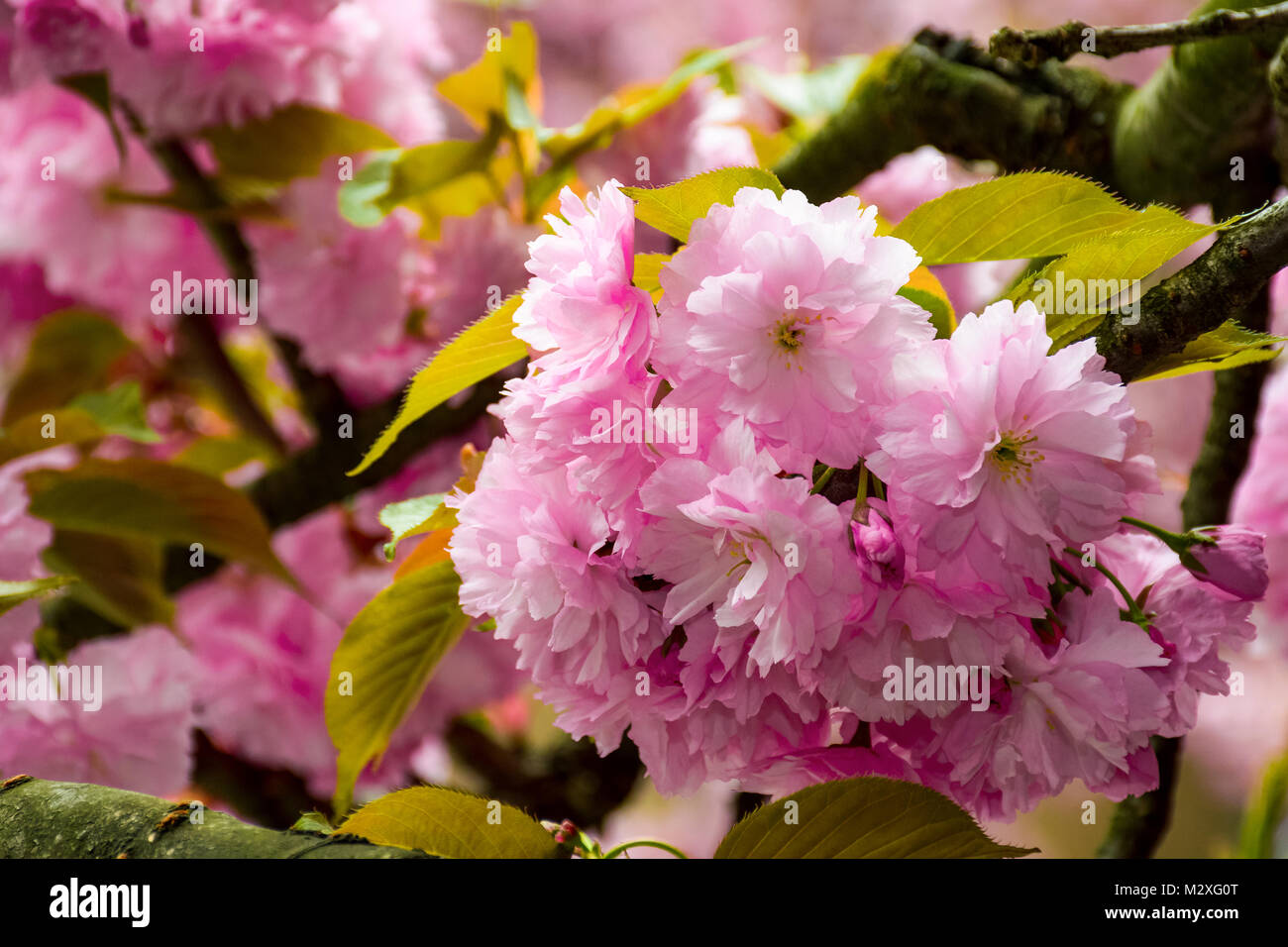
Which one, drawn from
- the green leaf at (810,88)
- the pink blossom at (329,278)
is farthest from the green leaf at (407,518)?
the green leaf at (810,88)

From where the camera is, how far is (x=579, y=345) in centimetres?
29

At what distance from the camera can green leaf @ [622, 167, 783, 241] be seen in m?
0.30

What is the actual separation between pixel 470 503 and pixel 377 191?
1.05 ft

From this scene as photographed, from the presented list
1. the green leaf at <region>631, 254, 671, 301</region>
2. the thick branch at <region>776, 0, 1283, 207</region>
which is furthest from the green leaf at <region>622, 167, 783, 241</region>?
the thick branch at <region>776, 0, 1283, 207</region>

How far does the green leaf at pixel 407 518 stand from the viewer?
1.17 feet

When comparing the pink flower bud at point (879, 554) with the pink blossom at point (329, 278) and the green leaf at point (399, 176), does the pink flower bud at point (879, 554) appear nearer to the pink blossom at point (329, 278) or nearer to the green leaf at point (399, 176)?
the green leaf at point (399, 176)

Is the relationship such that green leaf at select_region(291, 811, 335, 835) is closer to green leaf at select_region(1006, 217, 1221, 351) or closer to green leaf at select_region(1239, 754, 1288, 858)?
green leaf at select_region(1006, 217, 1221, 351)

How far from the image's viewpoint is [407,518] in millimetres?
375

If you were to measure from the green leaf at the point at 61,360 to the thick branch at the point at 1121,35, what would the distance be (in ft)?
2.18

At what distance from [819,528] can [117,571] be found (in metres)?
0.49

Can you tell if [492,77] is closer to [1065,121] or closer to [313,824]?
[1065,121]

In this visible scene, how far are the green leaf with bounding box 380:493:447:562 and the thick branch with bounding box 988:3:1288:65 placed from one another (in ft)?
0.77
